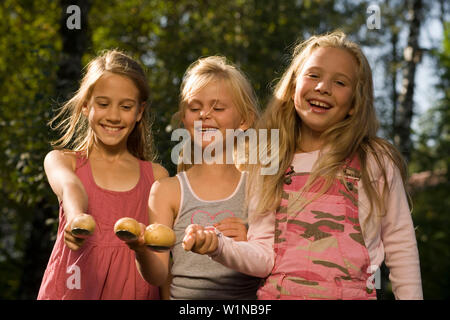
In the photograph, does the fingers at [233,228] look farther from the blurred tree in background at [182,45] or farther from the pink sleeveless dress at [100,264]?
the blurred tree in background at [182,45]

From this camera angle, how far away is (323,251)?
8.27 ft

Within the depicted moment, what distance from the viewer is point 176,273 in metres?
2.82

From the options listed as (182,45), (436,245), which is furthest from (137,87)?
(436,245)

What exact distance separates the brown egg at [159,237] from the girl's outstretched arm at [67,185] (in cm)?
30

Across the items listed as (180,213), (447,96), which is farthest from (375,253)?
(447,96)

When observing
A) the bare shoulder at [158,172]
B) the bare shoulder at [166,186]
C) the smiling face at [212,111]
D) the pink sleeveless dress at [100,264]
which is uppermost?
the smiling face at [212,111]

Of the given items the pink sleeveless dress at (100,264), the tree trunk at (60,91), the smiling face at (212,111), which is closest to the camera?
the pink sleeveless dress at (100,264)

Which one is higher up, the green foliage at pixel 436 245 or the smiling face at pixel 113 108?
the green foliage at pixel 436 245

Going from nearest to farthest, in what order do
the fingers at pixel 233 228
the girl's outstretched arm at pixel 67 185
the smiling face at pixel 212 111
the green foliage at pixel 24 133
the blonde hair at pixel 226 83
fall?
the girl's outstretched arm at pixel 67 185, the fingers at pixel 233 228, the smiling face at pixel 212 111, the blonde hair at pixel 226 83, the green foliage at pixel 24 133

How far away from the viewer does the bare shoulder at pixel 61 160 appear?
3.06 meters

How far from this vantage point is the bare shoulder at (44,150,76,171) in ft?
10.1

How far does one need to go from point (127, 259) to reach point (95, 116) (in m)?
0.78

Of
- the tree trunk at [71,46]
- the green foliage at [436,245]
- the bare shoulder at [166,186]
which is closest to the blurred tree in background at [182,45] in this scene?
the green foliage at [436,245]
